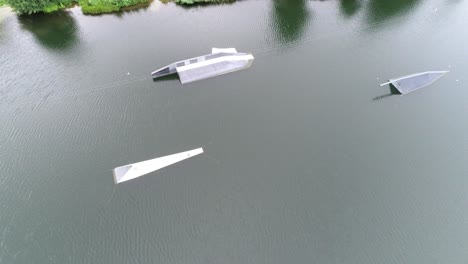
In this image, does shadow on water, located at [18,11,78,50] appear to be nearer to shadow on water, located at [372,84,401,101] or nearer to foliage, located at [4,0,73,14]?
foliage, located at [4,0,73,14]

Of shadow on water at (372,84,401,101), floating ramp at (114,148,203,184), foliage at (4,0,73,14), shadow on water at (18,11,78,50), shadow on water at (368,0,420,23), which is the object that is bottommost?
shadow on water at (372,84,401,101)

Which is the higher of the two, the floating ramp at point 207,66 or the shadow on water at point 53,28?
the shadow on water at point 53,28

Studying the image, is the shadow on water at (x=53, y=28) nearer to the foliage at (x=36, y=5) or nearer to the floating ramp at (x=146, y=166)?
the foliage at (x=36, y=5)

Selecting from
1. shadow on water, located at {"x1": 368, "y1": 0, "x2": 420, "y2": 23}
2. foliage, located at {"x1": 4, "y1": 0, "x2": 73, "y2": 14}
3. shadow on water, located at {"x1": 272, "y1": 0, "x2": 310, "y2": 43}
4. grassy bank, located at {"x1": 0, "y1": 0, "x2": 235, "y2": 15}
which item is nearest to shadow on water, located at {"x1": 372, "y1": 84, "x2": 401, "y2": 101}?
shadow on water, located at {"x1": 272, "y1": 0, "x2": 310, "y2": 43}

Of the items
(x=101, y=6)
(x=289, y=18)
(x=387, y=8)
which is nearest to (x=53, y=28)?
(x=101, y=6)

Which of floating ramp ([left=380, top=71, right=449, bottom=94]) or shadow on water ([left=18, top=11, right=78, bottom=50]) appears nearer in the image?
floating ramp ([left=380, top=71, right=449, bottom=94])

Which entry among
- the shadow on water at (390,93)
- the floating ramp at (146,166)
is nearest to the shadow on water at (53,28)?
the floating ramp at (146,166)
